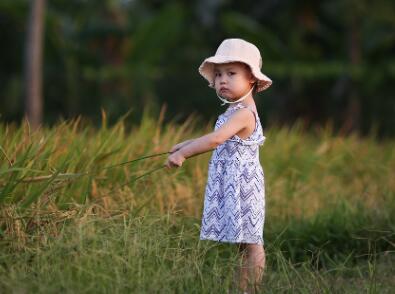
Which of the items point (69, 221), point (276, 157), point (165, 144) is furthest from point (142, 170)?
point (276, 157)

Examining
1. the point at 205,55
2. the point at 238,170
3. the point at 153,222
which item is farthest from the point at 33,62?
the point at 238,170

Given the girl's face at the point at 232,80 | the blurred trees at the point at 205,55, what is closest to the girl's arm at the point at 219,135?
the girl's face at the point at 232,80

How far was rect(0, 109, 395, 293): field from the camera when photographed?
157 inches

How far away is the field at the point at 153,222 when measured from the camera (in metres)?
4.00

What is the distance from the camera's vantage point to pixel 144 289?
3865mm

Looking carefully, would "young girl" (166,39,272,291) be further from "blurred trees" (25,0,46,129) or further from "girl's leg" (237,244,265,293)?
"blurred trees" (25,0,46,129)

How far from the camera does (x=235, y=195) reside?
14.5 ft

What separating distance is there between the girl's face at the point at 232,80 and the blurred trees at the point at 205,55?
509 inches

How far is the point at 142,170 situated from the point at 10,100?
14.9 m

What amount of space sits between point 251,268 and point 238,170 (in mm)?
473

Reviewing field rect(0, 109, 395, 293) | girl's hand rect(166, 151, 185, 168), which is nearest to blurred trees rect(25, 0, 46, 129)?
field rect(0, 109, 395, 293)

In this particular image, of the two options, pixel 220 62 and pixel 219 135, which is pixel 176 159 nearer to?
pixel 219 135

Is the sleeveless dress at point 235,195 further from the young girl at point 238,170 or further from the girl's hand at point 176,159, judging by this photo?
the girl's hand at point 176,159

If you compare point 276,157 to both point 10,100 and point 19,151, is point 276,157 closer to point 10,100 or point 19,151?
point 19,151
